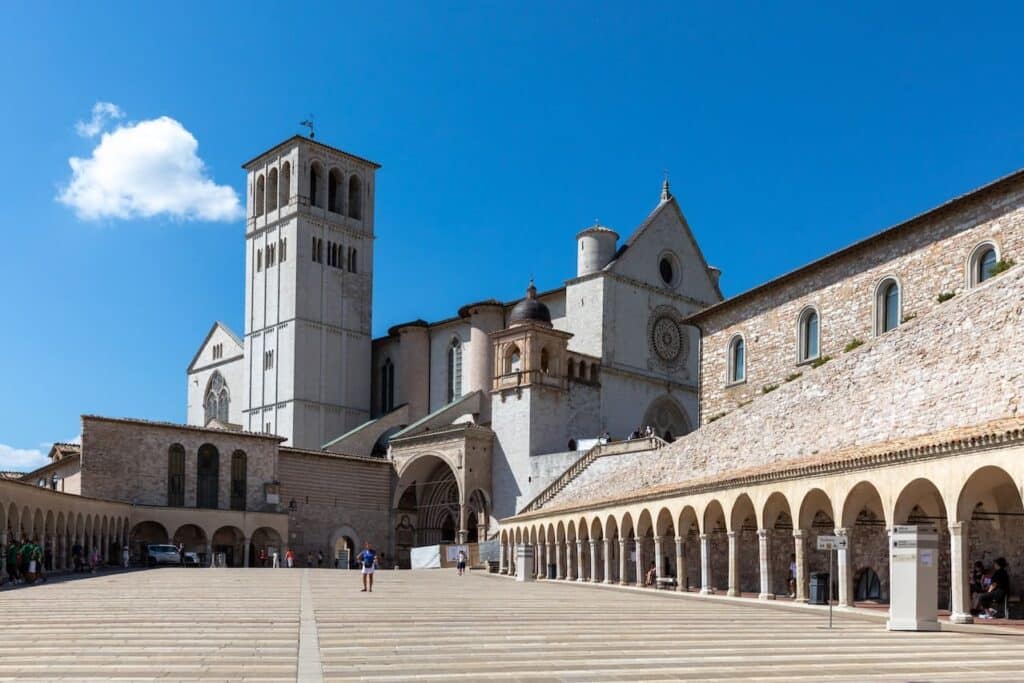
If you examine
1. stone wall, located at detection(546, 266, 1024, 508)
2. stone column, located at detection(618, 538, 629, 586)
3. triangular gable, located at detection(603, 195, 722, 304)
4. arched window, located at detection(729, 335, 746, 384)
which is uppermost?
triangular gable, located at detection(603, 195, 722, 304)

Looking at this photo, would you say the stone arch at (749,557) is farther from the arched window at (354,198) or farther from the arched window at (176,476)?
the arched window at (354,198)

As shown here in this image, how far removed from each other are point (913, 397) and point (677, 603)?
7078 millimetres

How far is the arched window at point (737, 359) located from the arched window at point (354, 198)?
38.4m

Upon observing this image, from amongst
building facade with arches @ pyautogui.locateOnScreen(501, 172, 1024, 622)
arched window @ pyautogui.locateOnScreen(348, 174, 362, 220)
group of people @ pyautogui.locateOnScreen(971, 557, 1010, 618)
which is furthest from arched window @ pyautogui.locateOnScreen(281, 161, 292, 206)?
group of people @ pyautogui.locateOnScreen(971, 557, 1010, 618)

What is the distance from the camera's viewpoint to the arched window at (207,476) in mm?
55156

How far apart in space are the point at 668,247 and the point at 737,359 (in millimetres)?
20980

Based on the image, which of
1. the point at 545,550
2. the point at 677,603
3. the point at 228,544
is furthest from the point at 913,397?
the point at 228,544

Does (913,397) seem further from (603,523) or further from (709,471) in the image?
(603,523)

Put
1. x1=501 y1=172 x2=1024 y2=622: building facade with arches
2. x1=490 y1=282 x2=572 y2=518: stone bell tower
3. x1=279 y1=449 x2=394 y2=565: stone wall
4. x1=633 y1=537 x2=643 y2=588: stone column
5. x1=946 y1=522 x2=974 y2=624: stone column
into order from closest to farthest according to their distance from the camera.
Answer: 1. x1=946 y1=522 x2=974 y2=624: stone column
2. x1=501 y1=172 x2=1024 y2=622: building facade with arches
3. x1=633 y1=537 x2=643 y2=588: stone column
4. x1=490 y1=282 x2=572 y2=518: stone bell tower
5. x1=279 y1=449 x2=394 y2=565: stone wall

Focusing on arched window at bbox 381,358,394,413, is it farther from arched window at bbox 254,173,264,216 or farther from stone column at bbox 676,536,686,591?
stone column at bbox 676,536,686,591

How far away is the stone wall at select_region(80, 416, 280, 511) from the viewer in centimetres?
5153

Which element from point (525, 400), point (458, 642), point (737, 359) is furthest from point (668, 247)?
point (458, 642)

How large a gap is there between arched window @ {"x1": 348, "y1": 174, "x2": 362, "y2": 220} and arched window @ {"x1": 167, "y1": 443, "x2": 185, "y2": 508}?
86.6ft

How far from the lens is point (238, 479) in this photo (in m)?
56.6
